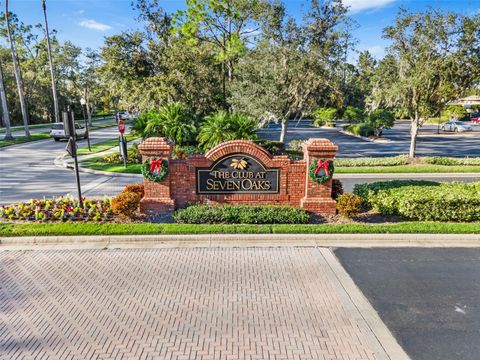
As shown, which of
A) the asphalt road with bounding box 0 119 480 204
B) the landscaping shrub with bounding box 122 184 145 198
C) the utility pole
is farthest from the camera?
the asphalt road with bounding box 0 119 480 204

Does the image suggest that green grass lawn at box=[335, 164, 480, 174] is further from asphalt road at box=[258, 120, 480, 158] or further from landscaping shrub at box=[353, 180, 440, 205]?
A: landscaping shrub at box=[353, 180, 440, 205]

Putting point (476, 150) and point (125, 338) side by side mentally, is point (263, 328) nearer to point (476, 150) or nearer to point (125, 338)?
point (125, 338)

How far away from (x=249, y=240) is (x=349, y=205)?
3356 millimetres

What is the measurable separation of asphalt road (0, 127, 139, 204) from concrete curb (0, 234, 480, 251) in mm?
5067

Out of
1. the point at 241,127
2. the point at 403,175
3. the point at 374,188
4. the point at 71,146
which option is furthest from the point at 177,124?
the point at 374,188

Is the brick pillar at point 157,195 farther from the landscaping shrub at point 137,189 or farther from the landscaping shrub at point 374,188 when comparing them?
the landscaping shrub at point 374,188

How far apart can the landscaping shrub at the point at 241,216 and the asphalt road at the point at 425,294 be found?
193cm

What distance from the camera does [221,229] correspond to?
32.4 feet

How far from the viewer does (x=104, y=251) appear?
895 centimetres

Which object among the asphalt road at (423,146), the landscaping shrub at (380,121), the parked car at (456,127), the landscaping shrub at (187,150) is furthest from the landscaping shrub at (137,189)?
the parked car at (456,127)

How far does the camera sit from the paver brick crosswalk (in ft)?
17.6

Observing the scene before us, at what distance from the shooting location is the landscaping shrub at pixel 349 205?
35.2 feet

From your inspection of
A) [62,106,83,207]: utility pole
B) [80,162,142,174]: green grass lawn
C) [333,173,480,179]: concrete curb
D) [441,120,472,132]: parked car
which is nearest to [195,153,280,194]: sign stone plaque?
[62,106,83,207]: utility pole

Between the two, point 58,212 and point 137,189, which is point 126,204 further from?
point 58,212
